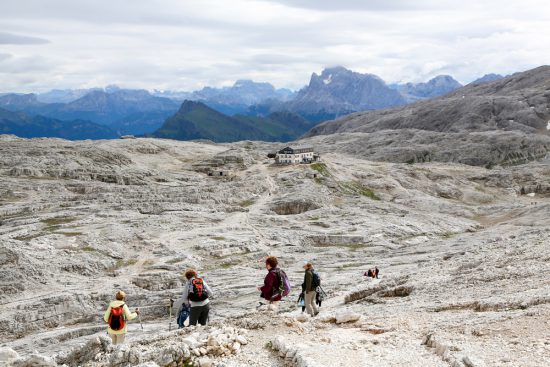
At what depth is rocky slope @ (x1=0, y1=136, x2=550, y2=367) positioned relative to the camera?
19.7 meters

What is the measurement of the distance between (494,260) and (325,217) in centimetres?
6876

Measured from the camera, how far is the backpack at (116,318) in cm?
2134

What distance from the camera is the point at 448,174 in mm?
174750

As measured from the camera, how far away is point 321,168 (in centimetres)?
15412

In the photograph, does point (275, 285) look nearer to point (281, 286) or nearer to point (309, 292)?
point (281, 286)

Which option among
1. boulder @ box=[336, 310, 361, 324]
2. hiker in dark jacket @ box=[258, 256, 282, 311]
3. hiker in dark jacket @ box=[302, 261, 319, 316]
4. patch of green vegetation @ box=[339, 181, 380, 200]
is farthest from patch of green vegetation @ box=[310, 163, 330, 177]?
boulder @ box=[336, 310, 361, 324]

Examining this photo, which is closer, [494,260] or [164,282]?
[494,260]

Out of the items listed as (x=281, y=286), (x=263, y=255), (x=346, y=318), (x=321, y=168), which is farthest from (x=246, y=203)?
(x=346, y=318)

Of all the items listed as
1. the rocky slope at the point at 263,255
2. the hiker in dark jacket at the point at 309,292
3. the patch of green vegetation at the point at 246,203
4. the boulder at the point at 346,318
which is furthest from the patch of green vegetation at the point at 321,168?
the boulder at the point at 346,318

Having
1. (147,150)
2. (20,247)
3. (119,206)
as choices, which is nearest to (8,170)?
(119,206)

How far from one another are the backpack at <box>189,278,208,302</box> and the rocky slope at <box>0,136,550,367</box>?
146 centimetres

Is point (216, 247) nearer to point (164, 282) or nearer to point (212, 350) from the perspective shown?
point (164, 282)

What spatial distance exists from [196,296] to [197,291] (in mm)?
308

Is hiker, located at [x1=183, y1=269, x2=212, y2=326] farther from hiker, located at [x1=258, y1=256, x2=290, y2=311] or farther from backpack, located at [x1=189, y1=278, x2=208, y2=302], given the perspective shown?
hiker, located at [x1=258, y1=256, x2=290, y2=311]
